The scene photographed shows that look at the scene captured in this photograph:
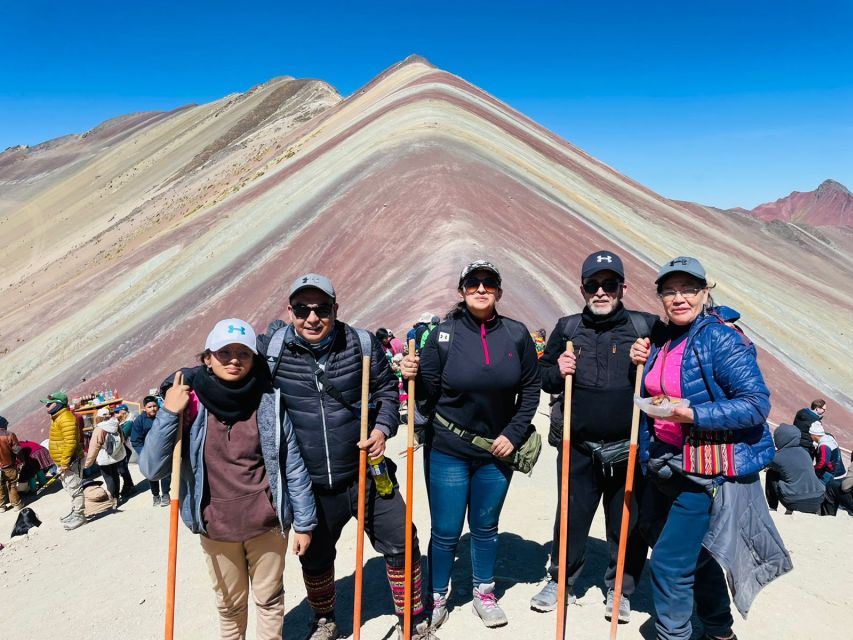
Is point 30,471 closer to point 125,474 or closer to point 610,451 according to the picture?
point 125,474

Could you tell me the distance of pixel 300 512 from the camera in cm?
309

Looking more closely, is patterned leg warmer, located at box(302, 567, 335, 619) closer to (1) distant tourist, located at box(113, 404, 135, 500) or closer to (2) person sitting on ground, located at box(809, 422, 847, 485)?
(1) distant tourist, located at box(113, 404, 135, 500)

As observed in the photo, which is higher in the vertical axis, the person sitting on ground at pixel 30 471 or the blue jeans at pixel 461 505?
the blue jeans at pixel 461 505

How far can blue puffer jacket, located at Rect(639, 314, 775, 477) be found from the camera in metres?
2.63

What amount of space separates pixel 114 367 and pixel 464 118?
56.5 ft

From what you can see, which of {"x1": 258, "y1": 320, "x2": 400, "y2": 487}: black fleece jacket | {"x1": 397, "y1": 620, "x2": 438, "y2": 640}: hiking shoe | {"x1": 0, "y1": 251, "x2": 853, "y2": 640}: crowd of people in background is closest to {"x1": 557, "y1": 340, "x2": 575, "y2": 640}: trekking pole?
{"x1": 0, "y1": 251, "x2": 853, "y2": 640}: crowd of people in background

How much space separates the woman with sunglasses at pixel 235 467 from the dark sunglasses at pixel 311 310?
0.89 ft

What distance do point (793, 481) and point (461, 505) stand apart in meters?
4.64

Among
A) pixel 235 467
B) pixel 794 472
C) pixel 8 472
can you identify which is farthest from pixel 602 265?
pixel 8 472

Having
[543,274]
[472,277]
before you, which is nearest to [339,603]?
[472,277]

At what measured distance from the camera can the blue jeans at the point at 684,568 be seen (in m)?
2.83

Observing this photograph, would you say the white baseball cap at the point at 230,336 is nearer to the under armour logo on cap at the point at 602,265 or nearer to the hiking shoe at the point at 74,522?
the under armour logo on cap at the point at 602,265

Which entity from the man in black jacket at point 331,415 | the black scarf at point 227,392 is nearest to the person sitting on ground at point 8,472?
the man in black jacket at point 331,415

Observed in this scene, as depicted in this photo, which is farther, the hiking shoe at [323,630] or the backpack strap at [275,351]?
the hiking shoe at [323,630]
